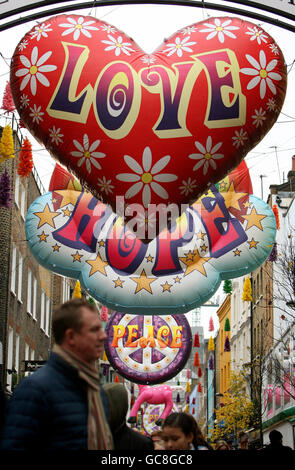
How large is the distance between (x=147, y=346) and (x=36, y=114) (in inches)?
313

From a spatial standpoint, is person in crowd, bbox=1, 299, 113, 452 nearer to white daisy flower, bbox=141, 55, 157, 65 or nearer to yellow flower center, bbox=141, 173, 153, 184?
yellow flower center, bbox=141, 173, 153, 184

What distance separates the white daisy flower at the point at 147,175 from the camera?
8.44 metres

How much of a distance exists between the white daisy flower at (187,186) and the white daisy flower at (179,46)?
1.24m

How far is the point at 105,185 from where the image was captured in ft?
28.3

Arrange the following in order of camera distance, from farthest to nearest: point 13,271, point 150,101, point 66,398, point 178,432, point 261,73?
point 13,271 → point 261,73 → point 150,101 → point 178,432 → point 66,398

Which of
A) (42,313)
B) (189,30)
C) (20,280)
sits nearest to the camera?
(189,30)

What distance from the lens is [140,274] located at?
10.6m

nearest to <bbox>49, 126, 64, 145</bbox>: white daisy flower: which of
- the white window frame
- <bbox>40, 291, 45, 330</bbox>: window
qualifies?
the white window frame

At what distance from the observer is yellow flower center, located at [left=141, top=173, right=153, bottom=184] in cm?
845

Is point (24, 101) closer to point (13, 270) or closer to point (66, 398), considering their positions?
point (66, 398)

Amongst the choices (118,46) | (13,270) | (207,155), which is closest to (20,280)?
(13,270)

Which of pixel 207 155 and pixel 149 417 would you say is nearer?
pixel 207 155

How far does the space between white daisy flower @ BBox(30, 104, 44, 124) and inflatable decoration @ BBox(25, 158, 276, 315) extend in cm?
252

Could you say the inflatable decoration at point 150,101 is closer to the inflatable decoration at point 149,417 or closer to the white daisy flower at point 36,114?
the white daisy flower at point 36,114
